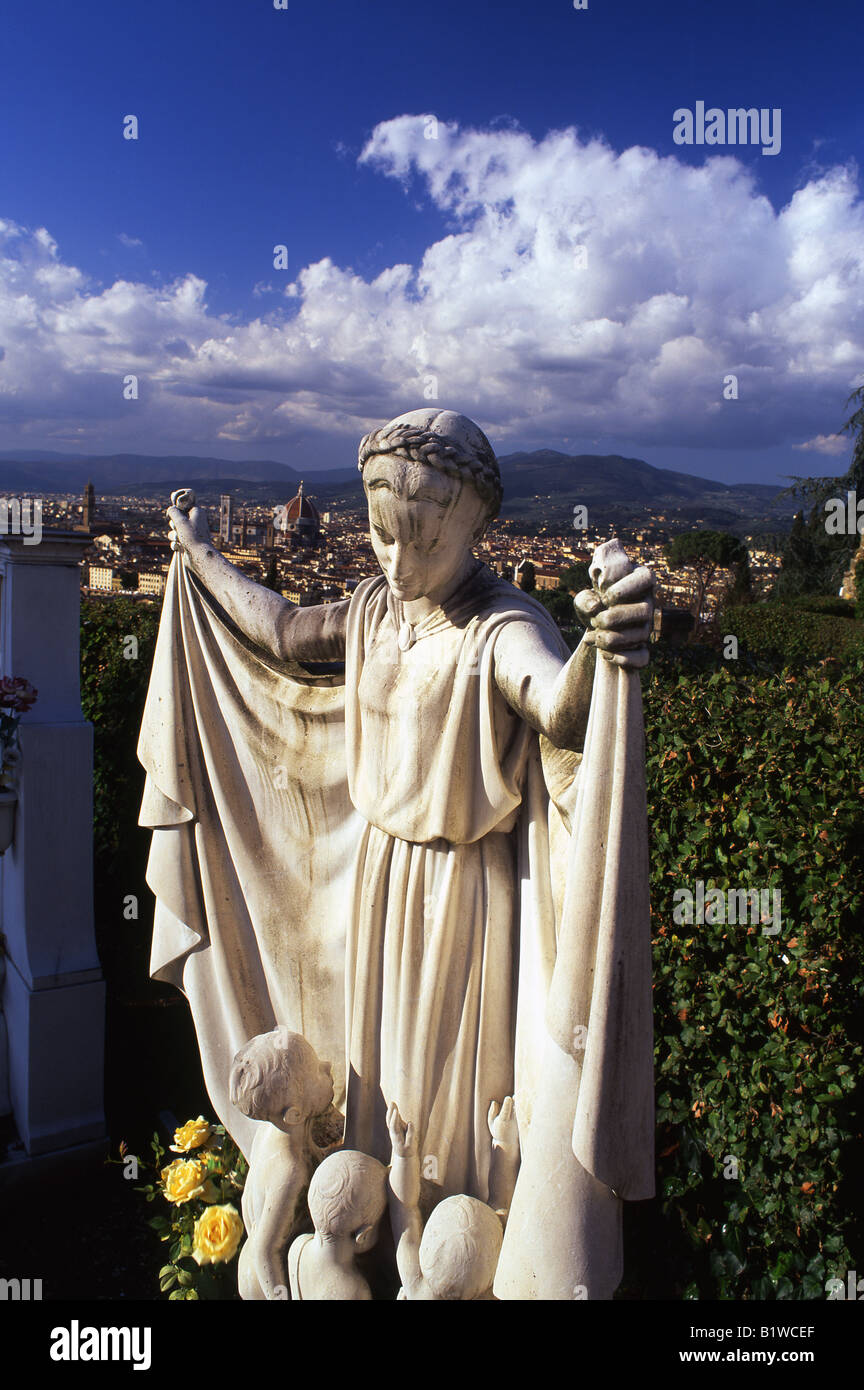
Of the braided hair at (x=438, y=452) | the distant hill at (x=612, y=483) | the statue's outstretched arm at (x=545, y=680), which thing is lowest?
the statue's outstretched arm at (x=545, y=680)

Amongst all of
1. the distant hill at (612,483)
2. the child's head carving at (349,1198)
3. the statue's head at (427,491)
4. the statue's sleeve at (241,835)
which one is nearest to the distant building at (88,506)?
the statue's sleeve at (241,835)

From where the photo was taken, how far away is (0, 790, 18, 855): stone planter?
435cm

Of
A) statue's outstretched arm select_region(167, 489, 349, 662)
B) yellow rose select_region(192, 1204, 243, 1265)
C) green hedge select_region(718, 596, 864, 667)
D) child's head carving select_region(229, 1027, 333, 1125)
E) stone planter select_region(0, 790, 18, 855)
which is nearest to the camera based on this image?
child's head carving select_region(229, 1027, 333, 1125)

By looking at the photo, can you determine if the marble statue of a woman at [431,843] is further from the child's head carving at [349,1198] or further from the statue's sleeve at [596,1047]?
the child's head carving at [349,1198]

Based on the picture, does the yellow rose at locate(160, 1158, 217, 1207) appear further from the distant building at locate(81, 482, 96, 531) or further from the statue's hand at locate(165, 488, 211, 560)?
the distant building at locate(81, 482, 96, 531)

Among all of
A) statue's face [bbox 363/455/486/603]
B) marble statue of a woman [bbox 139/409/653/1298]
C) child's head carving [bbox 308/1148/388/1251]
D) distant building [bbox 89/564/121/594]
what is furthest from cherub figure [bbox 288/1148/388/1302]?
distant building [bbox 89/564/121/594]

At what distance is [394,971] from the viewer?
2.44 metres

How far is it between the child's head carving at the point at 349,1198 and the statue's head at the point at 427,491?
57.1 inches

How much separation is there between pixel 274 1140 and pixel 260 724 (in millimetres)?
1181

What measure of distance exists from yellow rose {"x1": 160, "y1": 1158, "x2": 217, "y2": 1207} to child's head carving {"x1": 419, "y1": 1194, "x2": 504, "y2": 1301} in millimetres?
A: 1152

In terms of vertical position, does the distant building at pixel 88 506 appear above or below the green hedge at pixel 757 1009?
above

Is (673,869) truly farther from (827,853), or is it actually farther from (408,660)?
(408,660)

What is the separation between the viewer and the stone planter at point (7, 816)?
435 cm
